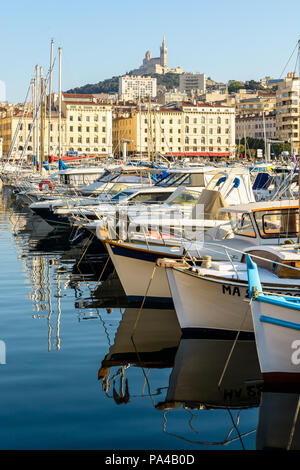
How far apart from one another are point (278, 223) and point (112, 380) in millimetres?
5638

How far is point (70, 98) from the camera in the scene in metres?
131

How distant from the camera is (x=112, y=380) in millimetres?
9805

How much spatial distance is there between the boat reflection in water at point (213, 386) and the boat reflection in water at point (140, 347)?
282 mm

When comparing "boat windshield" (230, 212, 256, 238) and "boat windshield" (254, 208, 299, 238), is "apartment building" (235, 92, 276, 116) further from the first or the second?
"boat windshield" (254, 208, 299, 238)

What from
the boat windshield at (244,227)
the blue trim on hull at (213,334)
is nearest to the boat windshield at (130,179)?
the boat windshield at (244,227)

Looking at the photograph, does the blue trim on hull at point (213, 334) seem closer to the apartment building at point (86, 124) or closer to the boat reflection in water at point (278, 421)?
the boat reflection in water at point (278, 421)

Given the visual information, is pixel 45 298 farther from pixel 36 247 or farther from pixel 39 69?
pixel 39 69

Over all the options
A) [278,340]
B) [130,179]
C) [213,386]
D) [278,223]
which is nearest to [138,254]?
[278,223]

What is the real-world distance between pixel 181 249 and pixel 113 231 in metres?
1.64

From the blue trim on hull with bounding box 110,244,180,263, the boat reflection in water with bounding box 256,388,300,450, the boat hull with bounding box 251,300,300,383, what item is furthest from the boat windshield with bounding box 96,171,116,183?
the boat reflection in water with bounding box 256,388,300,450

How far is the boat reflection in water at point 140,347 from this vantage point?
9.75m

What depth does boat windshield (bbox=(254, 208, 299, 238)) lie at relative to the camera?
1390 centimetres

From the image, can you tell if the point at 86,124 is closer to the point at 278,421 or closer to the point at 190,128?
the point at 190,128
